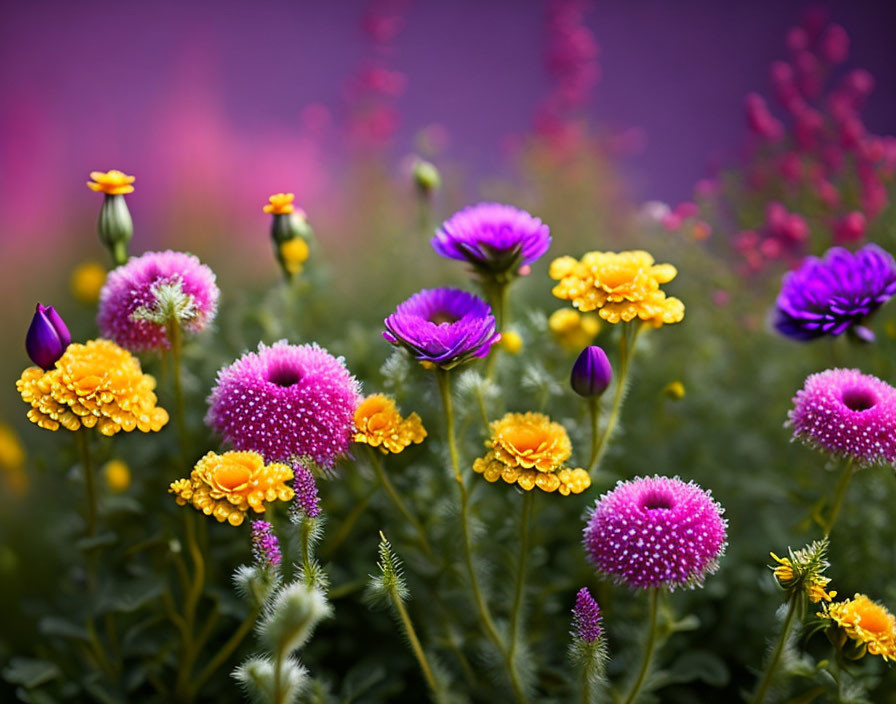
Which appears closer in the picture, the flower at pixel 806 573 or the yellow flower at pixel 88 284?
the flower at pixel 806 573

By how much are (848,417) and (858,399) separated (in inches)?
1.4

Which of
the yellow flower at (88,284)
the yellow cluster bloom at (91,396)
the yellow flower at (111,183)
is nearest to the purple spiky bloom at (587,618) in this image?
the yellow cluster bloom at (91,396)

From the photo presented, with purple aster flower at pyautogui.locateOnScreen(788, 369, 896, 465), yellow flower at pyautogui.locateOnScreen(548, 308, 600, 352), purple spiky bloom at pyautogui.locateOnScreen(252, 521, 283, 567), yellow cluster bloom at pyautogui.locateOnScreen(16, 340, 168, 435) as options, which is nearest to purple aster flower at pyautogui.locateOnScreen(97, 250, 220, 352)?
yellow cluster bloom at pyautogui.locateOnScreen(16, 340, 168, 435)

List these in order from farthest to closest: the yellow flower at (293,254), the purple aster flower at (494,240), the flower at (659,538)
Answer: the yellow flower at (293,254) < the purple aster flower at (494,240) < the flower at (659,538)

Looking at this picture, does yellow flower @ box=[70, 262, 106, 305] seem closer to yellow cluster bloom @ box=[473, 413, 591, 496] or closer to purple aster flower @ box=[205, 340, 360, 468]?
purple aster flower @ box=[205, 340, 360, 468]

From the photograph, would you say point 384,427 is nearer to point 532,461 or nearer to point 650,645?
point 532,461

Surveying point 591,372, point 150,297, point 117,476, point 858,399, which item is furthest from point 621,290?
point 117,476

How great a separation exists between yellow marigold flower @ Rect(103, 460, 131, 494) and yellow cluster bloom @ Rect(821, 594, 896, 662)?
56cm

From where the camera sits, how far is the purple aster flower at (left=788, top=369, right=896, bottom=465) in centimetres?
49

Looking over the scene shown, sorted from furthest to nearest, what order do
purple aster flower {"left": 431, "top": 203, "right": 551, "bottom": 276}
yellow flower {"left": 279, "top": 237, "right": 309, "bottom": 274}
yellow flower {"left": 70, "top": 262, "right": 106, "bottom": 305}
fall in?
yellow flower {"left": 70, "top": 262, "right": 106, "bottom": 305}
yellow flower {"left": 279, "top": 237, "right": 309, "bottom": 274}
purple aster flower {"left": 431, "top": 203, "right": 551, "bottom": 276}

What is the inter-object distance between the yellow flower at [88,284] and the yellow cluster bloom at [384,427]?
44 cm

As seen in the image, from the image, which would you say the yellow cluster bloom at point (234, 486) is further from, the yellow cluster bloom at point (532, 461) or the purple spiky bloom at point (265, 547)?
the yellow cluster bloom at point (532, 461)

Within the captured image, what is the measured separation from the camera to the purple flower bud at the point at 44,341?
0.49 meters

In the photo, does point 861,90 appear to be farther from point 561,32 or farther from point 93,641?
point 93,641
